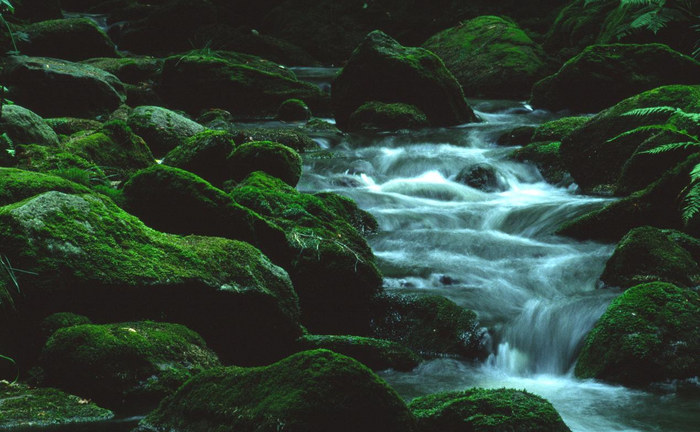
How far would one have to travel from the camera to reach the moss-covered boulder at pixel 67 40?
16.9m

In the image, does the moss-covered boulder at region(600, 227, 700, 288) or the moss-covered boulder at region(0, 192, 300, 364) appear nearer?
the moss-covered boulder at region(0, 192, 300, 364)

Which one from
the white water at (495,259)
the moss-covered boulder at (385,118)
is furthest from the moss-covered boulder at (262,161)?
the moss-covered boulder at (385,118)

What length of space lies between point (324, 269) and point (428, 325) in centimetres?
103

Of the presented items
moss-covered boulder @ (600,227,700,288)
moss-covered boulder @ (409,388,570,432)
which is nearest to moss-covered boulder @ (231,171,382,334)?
moss-covered boulder @ (600,227,700,288)

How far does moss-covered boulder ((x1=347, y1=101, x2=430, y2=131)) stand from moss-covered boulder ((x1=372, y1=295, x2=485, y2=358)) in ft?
27.2

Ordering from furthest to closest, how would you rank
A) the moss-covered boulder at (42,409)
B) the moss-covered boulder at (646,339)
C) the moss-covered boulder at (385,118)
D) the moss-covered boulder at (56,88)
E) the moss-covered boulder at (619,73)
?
the moss-covered boulder at (385,118)
the moss-covered boulder at (619,73)
the moss-covered boulder at (56,88)
the moss-covered boulder at (646,339)
the moss-covered boulder at (42,409)

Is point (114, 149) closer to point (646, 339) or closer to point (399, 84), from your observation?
point (646, 339)

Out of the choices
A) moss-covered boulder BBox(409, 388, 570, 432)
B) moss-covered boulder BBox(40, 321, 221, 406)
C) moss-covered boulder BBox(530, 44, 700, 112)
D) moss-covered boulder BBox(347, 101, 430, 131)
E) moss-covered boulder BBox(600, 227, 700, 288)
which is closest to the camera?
moss-covered boulder BBox(409, 388, 570, 432)

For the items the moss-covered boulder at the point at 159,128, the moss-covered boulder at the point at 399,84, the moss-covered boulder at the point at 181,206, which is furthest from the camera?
the moss-covered boulder at the point at 399,84

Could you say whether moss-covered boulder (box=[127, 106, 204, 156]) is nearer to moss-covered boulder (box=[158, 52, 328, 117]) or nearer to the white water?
the white water

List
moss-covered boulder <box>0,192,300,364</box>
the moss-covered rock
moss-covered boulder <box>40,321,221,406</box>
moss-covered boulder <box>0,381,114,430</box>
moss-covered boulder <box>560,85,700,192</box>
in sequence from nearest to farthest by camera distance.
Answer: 1. moss-covered boulder <box>0,381,114,430</box>
2. moss-covered boulder <box>40,321,221,406</box>
3. moss-covered boulder <box>0,192,300,364</box>
4. moss-covered boulder <box>560,85,700,192</box>
5. the moss-covered rock

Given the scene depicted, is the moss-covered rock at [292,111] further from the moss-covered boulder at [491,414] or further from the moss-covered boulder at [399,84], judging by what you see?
the moss-covered boulder at [491,414]

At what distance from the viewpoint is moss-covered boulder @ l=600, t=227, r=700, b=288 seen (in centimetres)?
587

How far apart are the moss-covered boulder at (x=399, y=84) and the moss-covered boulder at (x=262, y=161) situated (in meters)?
6.83
